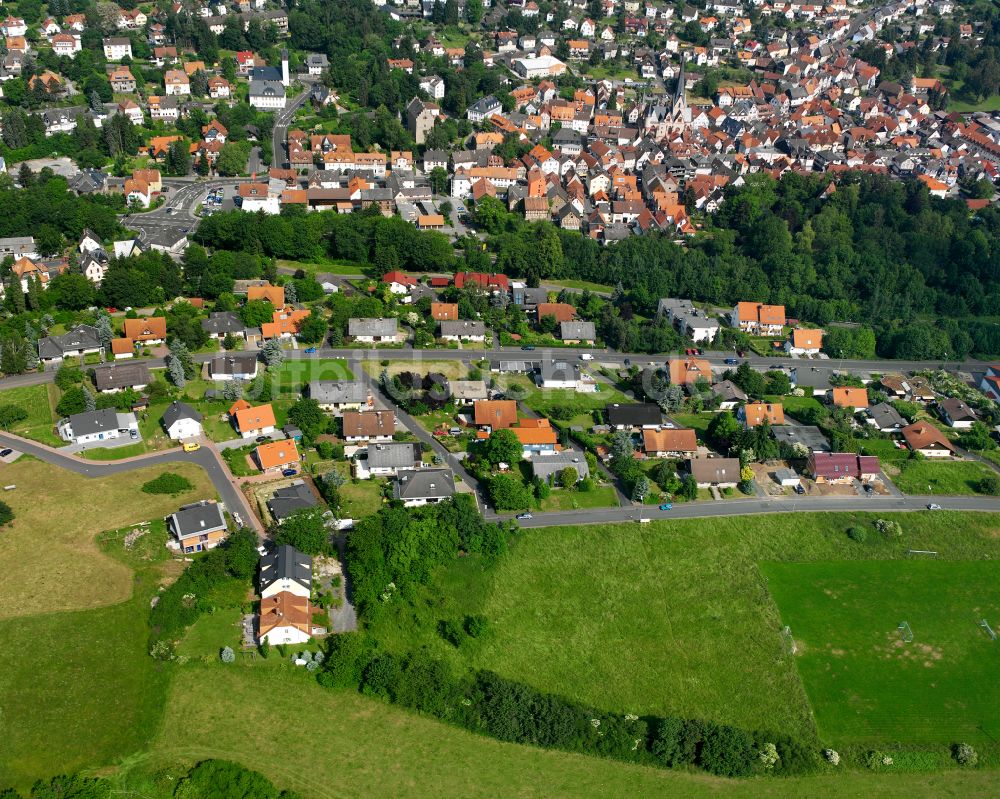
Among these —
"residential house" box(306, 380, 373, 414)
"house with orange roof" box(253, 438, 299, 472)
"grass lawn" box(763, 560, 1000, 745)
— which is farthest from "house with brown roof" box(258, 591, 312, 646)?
"grass lawn" box(763, 560, 1000, 745)

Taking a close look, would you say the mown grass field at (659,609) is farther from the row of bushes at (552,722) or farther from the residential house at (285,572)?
the residential house at (285,572)

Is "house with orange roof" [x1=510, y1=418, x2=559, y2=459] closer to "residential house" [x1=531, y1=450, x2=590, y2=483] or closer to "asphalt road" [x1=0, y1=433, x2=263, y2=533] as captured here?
"residential house" [x1=531, y1=450, x2=590, y2=483]

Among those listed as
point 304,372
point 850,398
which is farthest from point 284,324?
point 850,398

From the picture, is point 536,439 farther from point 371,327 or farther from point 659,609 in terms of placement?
point 371,327

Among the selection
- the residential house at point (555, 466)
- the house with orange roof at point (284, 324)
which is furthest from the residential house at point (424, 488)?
the house with orange roof at point (284, 324)

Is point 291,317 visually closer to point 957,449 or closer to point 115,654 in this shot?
point 115,654

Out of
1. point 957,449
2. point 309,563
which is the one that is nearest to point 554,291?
point 957,449
